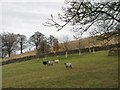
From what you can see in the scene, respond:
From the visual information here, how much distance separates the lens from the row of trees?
396 feet

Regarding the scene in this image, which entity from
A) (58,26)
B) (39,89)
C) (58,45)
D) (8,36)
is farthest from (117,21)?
(8,36)

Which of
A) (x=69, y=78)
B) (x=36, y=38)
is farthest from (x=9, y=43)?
(x=69, y=78)

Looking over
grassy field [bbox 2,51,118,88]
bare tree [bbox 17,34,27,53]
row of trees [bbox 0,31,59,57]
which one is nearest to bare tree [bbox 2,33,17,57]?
row of trees [bbox 0,31,59,57]

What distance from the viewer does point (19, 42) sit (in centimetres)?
13888

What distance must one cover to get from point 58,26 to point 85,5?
1.79 meters

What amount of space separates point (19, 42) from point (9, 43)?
573 inches

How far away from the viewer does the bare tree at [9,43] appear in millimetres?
122300

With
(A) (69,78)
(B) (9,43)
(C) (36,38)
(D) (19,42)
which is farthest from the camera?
(D) (19,42)

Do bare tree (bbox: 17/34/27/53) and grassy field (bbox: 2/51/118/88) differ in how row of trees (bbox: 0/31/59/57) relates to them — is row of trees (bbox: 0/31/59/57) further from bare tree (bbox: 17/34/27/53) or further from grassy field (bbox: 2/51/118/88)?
grassy field (bbox: 2/51/118/88)

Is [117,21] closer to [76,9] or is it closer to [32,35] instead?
[76,9]

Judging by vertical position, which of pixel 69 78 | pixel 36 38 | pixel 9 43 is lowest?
pixel 69 78

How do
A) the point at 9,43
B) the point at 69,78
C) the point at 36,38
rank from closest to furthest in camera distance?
the point at 69,78 < the point at 9,43 < the point at 36,38

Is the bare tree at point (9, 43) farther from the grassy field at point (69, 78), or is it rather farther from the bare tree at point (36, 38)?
the grassy field at point (69, 78)

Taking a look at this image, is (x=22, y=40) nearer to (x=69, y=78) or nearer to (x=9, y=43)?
(x=9, y=43)
